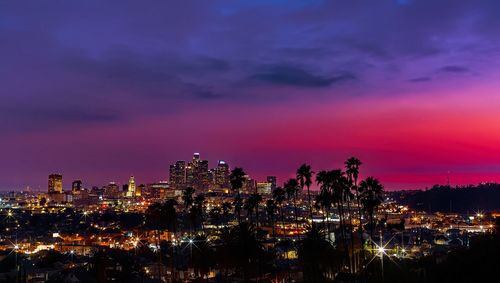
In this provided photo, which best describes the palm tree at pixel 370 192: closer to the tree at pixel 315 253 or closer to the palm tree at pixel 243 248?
the tree at pixel 315 253

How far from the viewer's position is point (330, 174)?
56.9m

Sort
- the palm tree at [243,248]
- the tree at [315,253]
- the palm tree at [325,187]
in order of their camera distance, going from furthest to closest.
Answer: the palm tree at [325,187]
the tree at [315,253]
the palm tree at [243,248]

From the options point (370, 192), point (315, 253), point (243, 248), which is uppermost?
point (370, 192)

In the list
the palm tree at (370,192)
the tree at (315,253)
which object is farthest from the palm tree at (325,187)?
the tree at (315,253)

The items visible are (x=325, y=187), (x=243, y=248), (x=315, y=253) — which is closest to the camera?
(x=243, y=248)

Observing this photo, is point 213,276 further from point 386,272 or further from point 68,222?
point 68,222

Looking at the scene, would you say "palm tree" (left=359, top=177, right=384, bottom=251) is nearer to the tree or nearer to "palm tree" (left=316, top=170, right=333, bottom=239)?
"palm tree" (left=316, top=170, right=333, bottom=239)

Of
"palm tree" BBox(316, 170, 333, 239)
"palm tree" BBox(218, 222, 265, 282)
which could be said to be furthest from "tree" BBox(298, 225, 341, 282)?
"palm tree" BBox(316, 170, 333, 239)

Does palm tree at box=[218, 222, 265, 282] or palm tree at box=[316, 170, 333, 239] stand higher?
palm tree at box=[316, 170, 333, 239]

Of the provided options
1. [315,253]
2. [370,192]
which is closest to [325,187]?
[370,192]

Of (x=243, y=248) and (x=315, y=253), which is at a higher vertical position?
(x=243, y=248)

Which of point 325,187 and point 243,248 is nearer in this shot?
point 243,248

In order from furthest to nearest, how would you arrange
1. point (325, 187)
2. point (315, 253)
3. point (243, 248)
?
1. point (325, 187)
2. point (315, 253)
3. point (243, 248)

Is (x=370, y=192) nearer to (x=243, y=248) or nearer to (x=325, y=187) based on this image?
(x=325, y=187)
